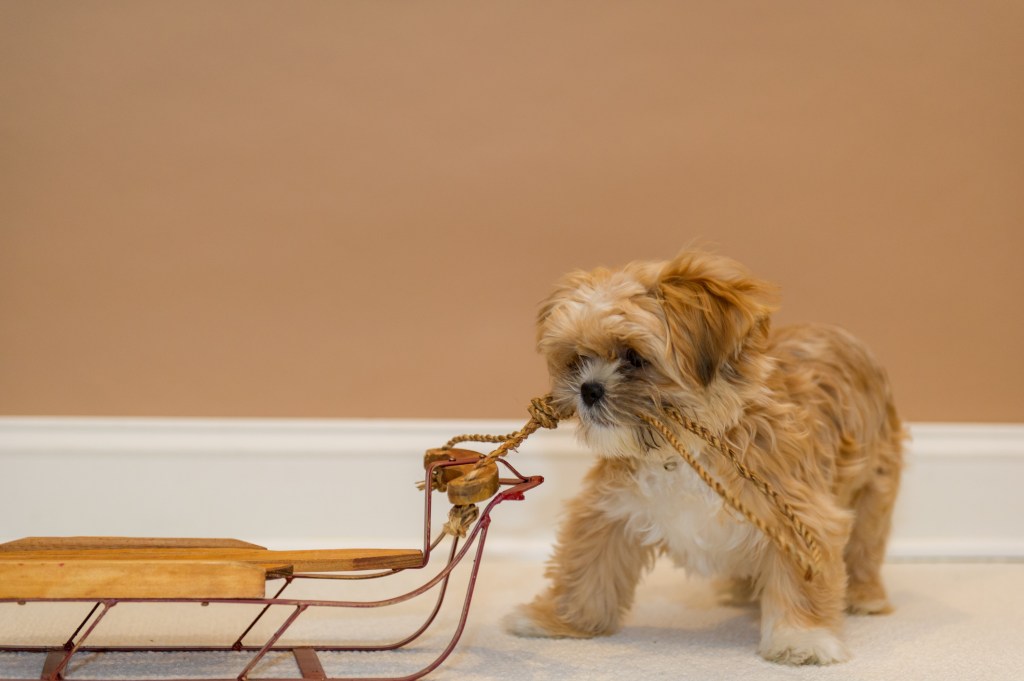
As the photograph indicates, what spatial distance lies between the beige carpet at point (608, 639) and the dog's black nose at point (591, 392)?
0.48m

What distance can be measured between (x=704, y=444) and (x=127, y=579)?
3.26 ft

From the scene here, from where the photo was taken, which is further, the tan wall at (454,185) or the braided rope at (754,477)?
the tan wall at (454,185)

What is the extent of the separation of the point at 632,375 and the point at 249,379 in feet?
4.12

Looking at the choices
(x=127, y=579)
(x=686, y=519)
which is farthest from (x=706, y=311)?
(x=127, y=579)

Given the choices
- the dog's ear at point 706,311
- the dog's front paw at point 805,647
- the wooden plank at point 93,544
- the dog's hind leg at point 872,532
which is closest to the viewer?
the wooden plank at point 93,544

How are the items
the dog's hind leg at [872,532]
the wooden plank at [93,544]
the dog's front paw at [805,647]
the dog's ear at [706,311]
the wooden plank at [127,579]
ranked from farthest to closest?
the dog's hind leg at [872,532] → the dog's front paw at [805,647] → the dog's ear at [706,311] → the wooden plank at [93,544] → the wooden plank at [127,579]

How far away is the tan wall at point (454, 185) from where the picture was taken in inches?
99.3

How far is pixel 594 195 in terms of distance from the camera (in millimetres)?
2648

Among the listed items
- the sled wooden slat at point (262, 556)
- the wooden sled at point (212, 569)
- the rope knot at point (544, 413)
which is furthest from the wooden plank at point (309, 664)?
the rope knot at point (544, 413)

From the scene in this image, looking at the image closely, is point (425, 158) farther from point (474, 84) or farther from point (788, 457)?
point (788, 457)

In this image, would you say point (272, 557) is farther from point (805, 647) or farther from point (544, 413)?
point (805, 647)

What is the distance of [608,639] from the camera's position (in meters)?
1.99

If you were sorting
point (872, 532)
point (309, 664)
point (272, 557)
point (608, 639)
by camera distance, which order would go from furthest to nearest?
point (872, 532) → point (608, 639) → point (309, 664) → point (272, 557)

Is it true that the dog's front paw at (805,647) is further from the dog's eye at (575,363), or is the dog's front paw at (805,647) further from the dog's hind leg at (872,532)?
the dog's eye at (575,363)
